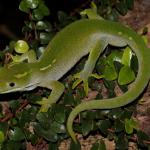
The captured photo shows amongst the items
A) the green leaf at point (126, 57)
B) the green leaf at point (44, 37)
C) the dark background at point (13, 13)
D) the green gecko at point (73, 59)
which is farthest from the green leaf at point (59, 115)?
the dark background at point (13, 13)

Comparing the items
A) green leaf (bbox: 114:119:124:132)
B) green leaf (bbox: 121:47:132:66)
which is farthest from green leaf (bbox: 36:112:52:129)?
green leaf (bbox: 121:47:132:66)

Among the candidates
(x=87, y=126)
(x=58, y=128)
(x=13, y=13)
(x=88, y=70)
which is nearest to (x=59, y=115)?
(x=58, y=128)

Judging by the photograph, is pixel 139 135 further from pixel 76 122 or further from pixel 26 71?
pixel 26 71

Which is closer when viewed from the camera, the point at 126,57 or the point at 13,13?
the point at 126,57

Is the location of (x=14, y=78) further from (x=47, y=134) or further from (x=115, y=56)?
(x=115, y=56)

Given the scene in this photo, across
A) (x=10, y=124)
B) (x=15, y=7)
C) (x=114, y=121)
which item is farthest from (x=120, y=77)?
(x=15, y=7)

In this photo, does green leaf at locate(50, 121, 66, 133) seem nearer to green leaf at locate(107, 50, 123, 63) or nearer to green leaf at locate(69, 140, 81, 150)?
green leaf at locate(69, 140, 81, 150)
